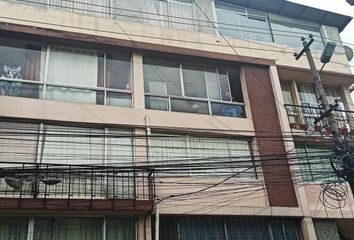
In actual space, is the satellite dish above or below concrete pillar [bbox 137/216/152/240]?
above

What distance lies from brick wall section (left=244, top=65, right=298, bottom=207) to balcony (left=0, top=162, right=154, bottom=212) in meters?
3.47

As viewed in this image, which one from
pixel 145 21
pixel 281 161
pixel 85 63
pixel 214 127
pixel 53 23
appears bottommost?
pixel 281 161

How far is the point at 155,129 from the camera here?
10.8 m

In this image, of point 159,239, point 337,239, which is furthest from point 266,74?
point 159,239

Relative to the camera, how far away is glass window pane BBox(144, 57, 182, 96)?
11762mm

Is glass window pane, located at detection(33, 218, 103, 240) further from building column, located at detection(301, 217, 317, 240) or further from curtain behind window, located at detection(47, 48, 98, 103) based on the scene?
building column, located at detection(301, 217, 317, 240)

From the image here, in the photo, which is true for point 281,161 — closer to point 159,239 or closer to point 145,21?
point 159,239

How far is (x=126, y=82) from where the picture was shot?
11.5m

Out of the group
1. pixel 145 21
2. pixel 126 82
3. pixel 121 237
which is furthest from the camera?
pixel 145 21

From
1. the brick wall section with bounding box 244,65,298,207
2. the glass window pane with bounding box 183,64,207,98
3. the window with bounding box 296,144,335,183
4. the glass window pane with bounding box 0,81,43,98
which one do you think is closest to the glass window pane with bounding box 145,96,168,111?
the glass window pane with bounding box 183,64,207,98

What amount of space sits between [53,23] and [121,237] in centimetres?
609

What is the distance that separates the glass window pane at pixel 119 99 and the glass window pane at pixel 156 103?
518 mm

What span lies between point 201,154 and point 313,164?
11.9 ft

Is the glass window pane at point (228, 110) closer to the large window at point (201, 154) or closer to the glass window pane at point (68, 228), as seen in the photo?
the large window at point (201, 154)
